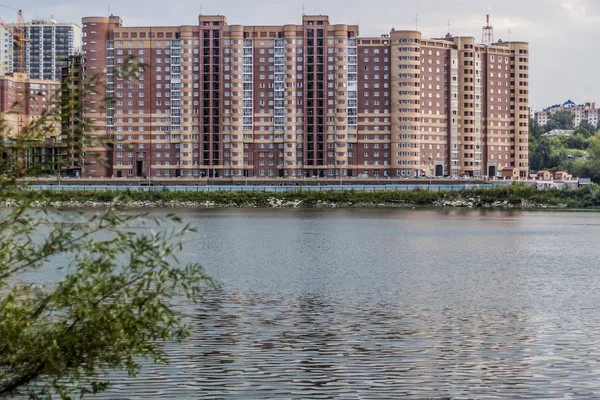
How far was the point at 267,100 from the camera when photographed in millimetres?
181875

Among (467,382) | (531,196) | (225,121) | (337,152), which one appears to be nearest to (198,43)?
(225,121)

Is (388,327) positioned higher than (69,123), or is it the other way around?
(69,123)

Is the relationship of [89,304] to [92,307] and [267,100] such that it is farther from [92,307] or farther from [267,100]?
[267,100]

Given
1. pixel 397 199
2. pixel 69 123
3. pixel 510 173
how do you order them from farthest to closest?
pixel 510 173 < pixel 397 199 < pixel 69 123

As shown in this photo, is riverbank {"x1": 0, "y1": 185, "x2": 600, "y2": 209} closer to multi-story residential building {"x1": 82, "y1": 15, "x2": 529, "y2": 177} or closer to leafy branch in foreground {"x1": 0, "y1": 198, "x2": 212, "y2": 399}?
multi-story residential building {"x1": 82, "y1": 15, "x2": 529, "y2": 177}

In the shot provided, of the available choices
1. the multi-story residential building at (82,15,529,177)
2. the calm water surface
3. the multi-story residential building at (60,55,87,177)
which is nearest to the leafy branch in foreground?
the multi-story residential building at (60,55,87,177)

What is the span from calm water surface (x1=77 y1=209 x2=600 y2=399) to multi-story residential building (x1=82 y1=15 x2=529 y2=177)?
359 ft

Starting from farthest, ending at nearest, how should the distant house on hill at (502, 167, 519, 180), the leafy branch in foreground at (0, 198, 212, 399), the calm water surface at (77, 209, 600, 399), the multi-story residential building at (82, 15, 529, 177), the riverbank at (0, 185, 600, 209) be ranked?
the distant house on hill at (502, 167, 519, 180) → the multi-story residential building at (82, 15, 529, 177) → the riverbank at (0, 185, 600, 209) → the calm water surface at (77, 209, 600, 399) → the leafy branch in foreground at (0, 198, 212, 399)

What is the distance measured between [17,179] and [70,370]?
347cm

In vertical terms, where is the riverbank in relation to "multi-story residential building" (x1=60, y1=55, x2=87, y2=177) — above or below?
below

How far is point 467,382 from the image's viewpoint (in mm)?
24000

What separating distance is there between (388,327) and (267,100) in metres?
151

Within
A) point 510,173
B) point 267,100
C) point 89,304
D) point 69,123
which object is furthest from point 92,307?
point 510,173

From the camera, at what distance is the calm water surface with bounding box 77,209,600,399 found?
923 inches
